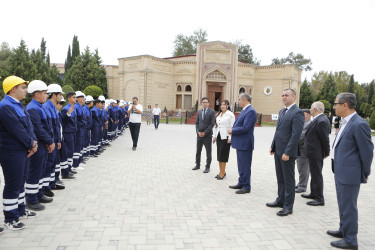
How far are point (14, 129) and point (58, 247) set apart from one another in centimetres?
168

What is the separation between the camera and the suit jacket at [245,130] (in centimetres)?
557

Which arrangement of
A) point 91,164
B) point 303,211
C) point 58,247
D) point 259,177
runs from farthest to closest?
point 91,164
point 259,177
point 303,211
point 58,247

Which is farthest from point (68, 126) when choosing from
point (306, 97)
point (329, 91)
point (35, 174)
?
point (329, 91)

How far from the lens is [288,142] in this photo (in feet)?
14.6

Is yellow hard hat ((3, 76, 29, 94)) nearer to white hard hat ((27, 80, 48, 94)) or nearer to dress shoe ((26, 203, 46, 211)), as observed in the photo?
white hard hat ((27, 80, 48, 94))

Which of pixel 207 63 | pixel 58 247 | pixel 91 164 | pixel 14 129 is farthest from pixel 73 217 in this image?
pixel 207 63

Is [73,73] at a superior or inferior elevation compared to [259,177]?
superior

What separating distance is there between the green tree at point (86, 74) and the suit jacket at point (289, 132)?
101ft

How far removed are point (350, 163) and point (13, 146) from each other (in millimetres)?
4601

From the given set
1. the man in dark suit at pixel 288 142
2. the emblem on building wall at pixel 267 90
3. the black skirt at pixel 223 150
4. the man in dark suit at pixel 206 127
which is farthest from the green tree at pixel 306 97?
the man in dark suit at pixel 288 142

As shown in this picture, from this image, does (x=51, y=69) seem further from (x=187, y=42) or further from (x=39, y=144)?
(x=39, y=144)

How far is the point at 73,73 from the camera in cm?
3203

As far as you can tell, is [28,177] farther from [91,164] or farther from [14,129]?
[91,164]

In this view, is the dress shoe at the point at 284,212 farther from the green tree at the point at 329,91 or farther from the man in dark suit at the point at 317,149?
the green tree at the point at 329,91
